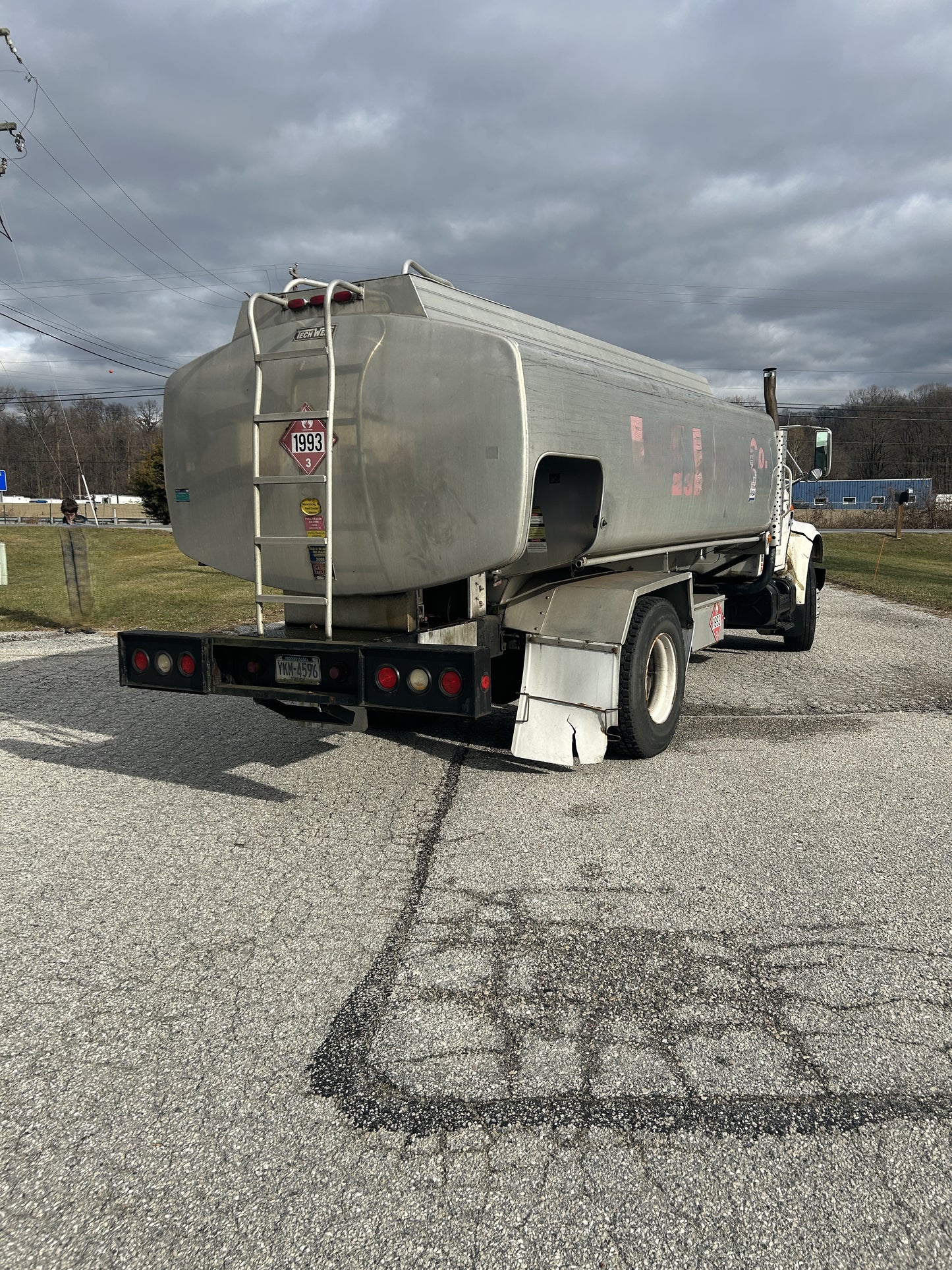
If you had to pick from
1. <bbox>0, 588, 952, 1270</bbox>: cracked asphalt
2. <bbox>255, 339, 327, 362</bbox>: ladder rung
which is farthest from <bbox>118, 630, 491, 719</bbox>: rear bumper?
<bbox>255, 339, 327, 362</bbox>: ladder rung

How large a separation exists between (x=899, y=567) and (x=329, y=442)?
22.5m

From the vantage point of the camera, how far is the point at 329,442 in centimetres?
461

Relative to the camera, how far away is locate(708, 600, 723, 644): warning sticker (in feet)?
25.4

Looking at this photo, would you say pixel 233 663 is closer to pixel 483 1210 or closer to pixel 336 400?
pixel 336 400

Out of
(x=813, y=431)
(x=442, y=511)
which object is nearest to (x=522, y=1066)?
(x=442, y=511)

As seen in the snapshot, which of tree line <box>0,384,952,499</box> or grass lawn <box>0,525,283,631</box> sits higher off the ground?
tree line <box>0,384,952,499</box>

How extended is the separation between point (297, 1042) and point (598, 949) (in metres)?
1.19

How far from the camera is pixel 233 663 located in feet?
16.5

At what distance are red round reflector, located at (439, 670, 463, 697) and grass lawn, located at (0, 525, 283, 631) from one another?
1.30 metres

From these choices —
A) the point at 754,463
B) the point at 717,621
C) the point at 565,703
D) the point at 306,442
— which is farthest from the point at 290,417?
the point at 754,463

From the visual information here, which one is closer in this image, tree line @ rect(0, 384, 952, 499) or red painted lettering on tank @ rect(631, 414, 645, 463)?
red painted lettering on tank @ rect(631, 414, 645, 463)

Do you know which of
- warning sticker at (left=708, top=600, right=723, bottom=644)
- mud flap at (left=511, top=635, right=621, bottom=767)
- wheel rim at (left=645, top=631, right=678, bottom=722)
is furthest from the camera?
warning sticker at (left=708, top=600, right=723, bottom=644)

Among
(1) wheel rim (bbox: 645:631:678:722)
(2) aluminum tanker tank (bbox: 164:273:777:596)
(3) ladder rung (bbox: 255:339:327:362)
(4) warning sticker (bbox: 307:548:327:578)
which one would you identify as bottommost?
(1) wheel rim (bbox: 645:631:678:722)

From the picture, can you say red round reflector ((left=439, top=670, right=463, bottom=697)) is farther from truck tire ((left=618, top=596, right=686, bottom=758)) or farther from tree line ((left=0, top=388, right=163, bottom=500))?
tree line ((left=0, top=388, right=163, bottom=500))
